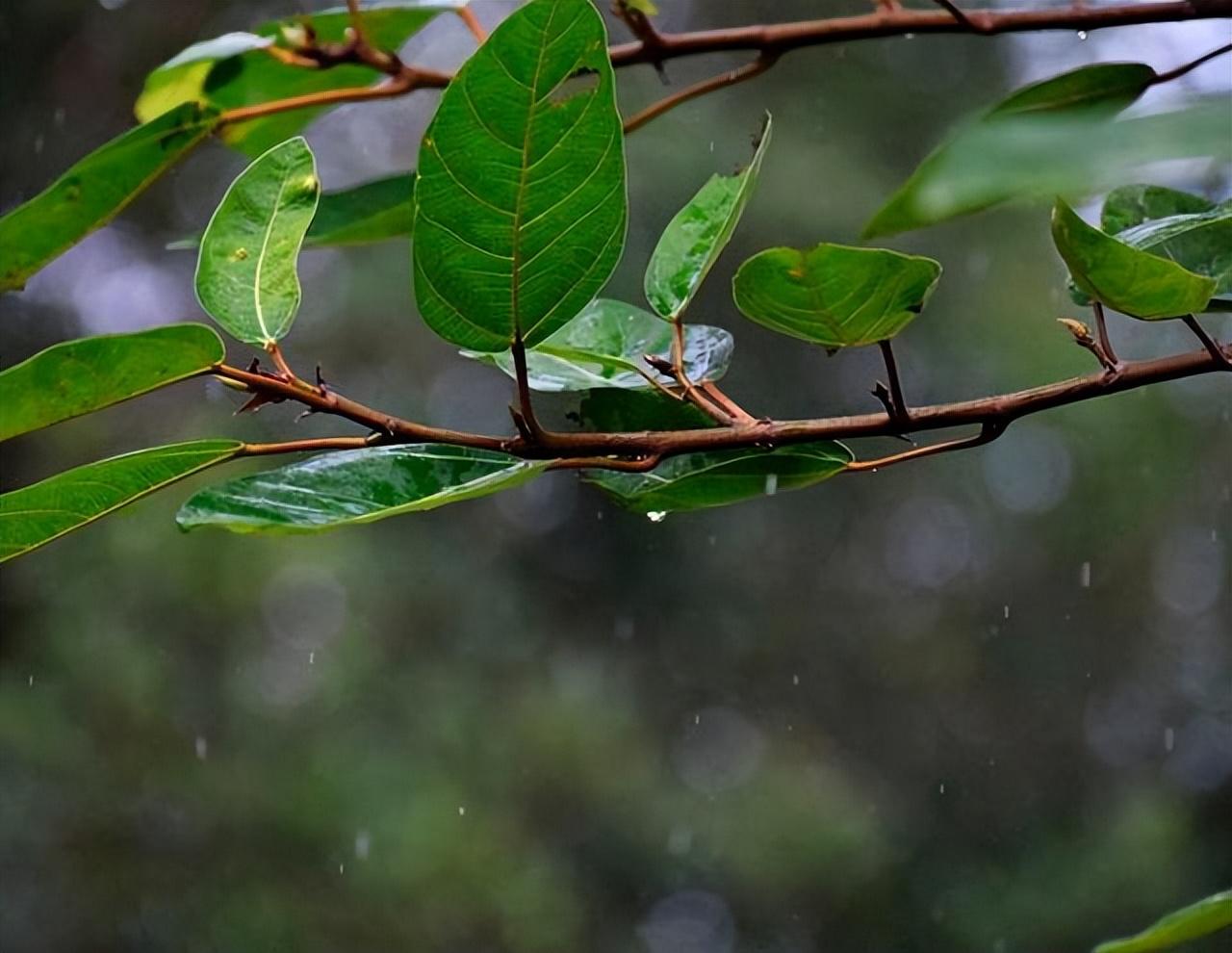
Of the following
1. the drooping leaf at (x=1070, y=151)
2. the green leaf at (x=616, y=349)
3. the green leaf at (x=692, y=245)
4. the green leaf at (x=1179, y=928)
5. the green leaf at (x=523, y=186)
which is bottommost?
the green leaf at (x=1179, y=928)

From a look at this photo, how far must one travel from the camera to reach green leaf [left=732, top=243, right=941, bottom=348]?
1.10ft

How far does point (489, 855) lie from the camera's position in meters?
2.27

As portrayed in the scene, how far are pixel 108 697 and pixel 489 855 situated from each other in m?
0.66

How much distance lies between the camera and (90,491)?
333mm

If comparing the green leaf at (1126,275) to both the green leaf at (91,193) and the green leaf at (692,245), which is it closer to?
the green leaf at (692,245)

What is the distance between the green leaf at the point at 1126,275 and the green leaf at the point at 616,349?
126 mm

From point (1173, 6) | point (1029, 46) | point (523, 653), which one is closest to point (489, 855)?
point (523, 653)

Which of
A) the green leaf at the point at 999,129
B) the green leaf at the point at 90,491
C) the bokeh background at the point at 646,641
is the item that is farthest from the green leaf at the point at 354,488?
the bokeh background at the point at 646,641

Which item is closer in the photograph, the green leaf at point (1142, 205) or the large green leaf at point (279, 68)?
the green leaf at point (1142, 205)

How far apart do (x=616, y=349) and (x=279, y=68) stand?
9.4 inches

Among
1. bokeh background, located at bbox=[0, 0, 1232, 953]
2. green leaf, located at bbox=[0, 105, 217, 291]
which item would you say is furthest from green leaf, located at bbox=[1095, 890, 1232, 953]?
bokeh background, located at bbox=[0, 0, 1232, 953]

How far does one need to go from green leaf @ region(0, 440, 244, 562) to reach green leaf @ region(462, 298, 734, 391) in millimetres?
96

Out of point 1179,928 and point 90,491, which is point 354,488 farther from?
point 1179,928

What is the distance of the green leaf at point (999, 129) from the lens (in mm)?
200
